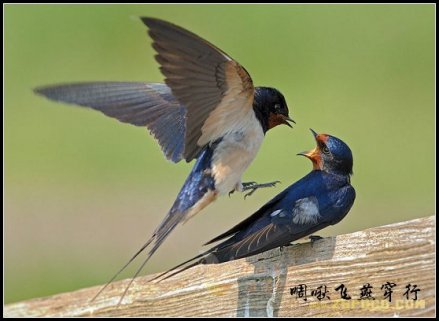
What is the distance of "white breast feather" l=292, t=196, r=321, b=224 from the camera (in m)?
3.56

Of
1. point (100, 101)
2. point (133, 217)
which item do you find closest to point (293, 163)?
point (133, 217)

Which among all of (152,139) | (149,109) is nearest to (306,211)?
(149,109)

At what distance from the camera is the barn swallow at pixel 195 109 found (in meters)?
3.37

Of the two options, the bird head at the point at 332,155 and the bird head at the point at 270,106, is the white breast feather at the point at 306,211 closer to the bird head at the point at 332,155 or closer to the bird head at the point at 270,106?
the bird head at the point at 332,155

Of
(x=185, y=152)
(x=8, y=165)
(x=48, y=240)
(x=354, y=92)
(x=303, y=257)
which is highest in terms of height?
(x=354, y=92)

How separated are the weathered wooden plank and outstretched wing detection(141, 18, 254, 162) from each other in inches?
20.5

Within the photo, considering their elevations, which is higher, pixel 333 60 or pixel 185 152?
pixel 333 60

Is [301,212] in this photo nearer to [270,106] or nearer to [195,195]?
[195,195]

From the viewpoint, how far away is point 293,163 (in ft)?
35.5

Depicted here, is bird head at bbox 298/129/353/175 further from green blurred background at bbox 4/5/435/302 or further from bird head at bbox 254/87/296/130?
green blurred background at bbox 4/5/435/302

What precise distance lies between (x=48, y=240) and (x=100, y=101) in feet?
19.1

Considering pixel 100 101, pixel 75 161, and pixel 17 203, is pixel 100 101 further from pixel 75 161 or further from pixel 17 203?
pixel 75 161

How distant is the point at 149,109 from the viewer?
427 cm

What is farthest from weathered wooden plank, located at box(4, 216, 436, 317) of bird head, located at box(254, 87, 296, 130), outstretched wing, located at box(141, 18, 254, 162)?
bird head, located at box(254, 87, 296, 130)
